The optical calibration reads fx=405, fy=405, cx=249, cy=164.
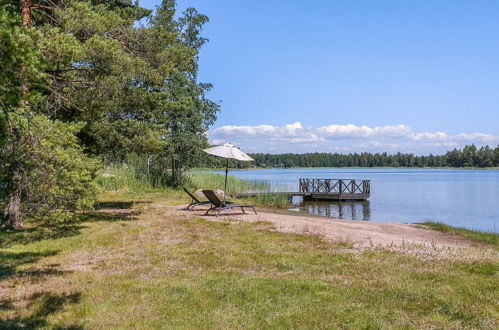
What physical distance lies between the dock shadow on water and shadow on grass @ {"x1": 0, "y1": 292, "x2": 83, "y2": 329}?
57.3 feet

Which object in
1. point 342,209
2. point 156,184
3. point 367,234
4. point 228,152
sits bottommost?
point 342,209

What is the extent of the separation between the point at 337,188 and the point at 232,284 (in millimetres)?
29599

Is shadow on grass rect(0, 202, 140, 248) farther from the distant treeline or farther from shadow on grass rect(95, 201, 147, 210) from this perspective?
the distant treeline

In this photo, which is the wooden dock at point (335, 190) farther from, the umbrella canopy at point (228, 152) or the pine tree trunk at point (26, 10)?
the pine tree trunk at point (26, 10)

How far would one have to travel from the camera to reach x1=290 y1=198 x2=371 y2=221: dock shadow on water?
920 inches

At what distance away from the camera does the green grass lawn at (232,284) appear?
15.1ft

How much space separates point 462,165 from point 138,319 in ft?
549

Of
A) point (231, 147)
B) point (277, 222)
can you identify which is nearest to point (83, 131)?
point (231, 147)

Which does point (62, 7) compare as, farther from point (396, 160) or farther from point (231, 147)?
point (396, 160)

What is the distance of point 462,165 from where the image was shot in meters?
151

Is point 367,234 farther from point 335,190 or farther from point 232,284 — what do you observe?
point 335,190

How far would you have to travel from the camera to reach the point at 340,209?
89.2ft

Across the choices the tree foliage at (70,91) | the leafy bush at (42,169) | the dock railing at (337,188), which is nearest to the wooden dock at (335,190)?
the dock railing at (337,188)

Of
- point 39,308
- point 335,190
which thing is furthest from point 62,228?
point 335,190
